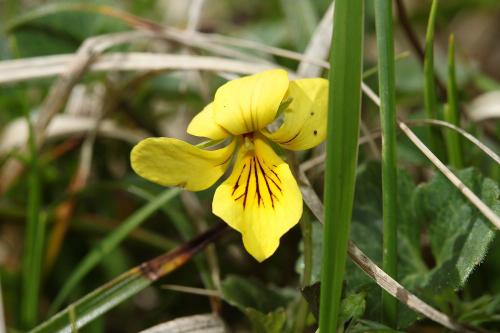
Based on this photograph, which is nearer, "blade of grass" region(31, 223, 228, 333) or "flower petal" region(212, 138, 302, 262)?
"flower petal" region(212, 138, 302, 262)

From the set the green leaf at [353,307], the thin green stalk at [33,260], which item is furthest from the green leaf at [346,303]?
the thin green stalk at [33,260]

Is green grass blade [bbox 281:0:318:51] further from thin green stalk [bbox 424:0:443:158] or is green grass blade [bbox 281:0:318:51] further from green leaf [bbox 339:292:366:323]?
green leaf [bbox 339:292:366:323]

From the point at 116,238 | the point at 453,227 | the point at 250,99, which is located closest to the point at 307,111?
the point at 250,99

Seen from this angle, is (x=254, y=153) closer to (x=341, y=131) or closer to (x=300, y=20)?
(x=341, y=131)

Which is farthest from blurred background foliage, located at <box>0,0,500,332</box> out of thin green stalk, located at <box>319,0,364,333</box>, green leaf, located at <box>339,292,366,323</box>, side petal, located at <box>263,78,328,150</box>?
side petal, located at <box>263,78,328,150</box>

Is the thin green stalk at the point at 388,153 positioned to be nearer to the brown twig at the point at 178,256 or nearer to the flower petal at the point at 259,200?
the flower petal at the point at 259,200

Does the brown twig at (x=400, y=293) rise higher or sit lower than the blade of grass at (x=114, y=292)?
lower
